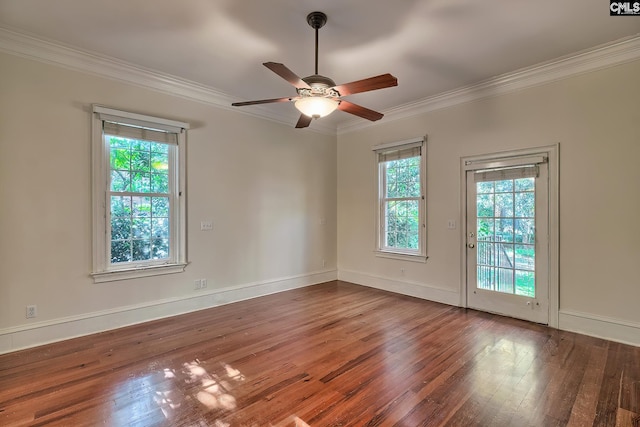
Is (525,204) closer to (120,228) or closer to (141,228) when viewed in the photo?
(141,228)

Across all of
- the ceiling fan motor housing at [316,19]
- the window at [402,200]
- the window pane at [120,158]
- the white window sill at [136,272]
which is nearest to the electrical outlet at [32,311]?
the white window sill at [136,272]

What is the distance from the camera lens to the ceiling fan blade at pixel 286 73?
2.12 metres

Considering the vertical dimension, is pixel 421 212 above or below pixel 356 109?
below

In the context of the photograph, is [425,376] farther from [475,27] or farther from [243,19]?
[243,19]

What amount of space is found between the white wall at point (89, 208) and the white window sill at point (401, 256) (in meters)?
1.21

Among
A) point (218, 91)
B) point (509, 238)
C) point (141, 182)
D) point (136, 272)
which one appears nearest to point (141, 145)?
point (141, 182)

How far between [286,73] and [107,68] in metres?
2.48

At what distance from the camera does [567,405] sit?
2053 millimetres

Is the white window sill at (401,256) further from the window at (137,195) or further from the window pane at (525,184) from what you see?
the window at (137,195)

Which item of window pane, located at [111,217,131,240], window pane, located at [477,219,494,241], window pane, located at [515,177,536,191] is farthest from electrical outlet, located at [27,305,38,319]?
window pane, located at [515,177,536,191]

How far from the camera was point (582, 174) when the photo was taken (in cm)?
328

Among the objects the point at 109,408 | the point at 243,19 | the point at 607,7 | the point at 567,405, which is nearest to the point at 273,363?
the point at 109,408

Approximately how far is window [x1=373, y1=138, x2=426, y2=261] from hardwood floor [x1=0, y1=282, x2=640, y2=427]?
1.44 meters

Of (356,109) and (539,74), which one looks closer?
Result: (356,109)
